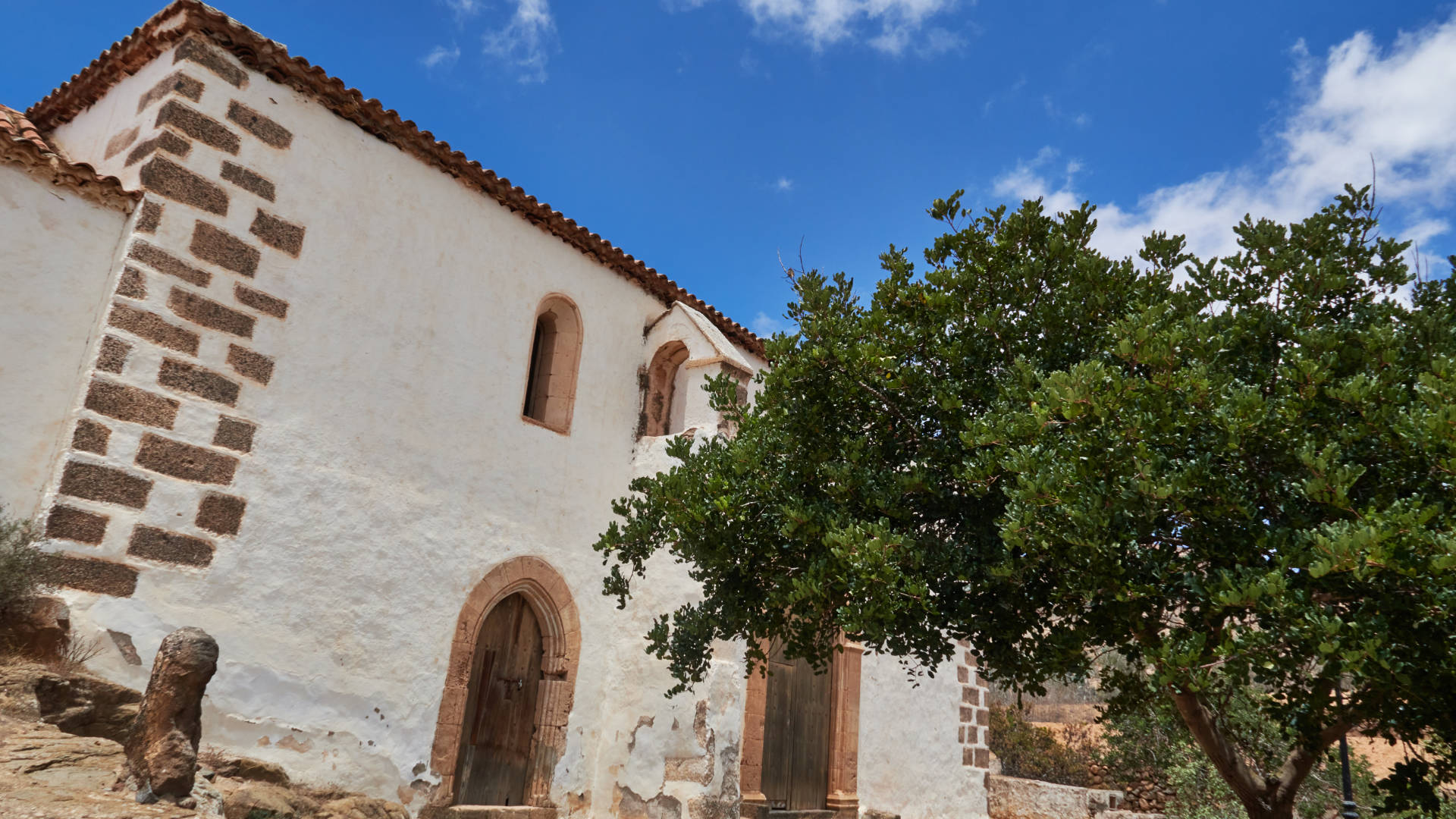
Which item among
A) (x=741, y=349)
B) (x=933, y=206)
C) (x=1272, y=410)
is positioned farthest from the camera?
(x=741, y=349)

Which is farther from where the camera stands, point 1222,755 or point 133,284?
point 133,284

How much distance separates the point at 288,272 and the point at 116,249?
114 centimetres

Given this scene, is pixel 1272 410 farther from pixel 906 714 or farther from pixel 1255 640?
pixel 906 714

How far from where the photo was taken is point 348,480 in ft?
24.8

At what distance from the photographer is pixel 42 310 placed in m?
6.32

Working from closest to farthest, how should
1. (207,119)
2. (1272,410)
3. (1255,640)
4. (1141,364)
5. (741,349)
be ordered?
(1255,640), (1272,410), (1141,364), (207,119), (741,349)

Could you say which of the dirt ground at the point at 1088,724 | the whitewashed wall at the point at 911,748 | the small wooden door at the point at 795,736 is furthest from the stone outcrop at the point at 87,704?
the dirt ground at the point at 1088,724

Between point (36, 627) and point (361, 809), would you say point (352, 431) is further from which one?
point (361, 809)

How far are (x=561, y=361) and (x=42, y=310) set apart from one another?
4.55m

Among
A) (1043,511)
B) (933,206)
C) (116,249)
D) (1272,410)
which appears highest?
(933,206)

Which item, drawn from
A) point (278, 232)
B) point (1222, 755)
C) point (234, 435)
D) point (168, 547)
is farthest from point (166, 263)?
point (1222, 755)

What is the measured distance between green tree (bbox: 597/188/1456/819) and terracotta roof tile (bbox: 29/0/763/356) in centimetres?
370

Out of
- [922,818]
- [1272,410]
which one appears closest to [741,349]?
[922,818]

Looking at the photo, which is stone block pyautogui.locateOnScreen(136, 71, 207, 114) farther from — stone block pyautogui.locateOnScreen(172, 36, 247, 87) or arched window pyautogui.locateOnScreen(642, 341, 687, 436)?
arched window pyautogui.locateOnScreen(642, 341, 687, 436)
